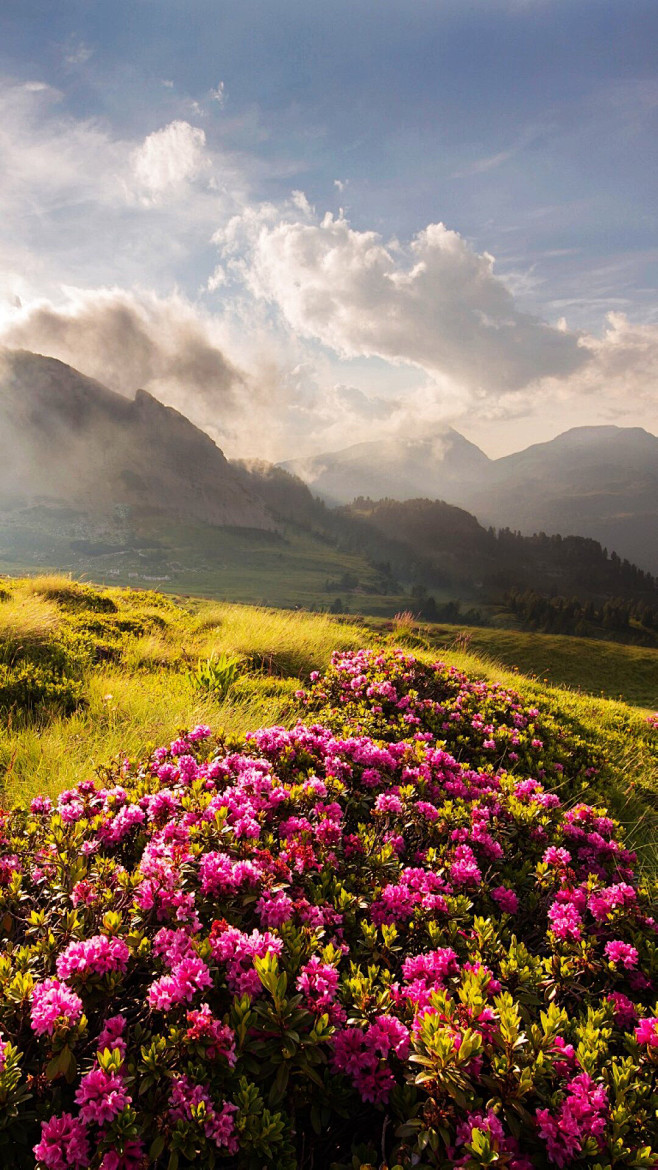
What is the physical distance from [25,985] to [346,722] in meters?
4.89

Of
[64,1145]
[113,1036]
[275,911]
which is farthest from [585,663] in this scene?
[64,1145]

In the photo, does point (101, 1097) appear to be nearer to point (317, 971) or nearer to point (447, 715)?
point (317, 971)

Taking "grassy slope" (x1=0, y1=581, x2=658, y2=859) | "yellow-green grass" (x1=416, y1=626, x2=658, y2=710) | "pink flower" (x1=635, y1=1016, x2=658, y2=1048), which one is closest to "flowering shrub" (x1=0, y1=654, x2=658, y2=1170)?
"pink flower" (x1=635, y1=1016, x2=658, y2=1048)

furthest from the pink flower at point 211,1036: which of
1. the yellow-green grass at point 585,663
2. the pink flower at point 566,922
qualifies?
the yellow-green grass at point 585,663

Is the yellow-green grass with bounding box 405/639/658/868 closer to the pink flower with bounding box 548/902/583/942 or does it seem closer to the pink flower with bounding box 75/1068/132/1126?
the pink flower with bounding box 548/902/583/942

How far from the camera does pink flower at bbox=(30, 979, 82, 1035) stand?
2.10m

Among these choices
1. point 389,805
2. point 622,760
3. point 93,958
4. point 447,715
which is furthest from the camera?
point 622,760

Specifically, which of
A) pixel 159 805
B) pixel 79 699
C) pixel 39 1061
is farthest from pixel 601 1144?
pixel 79 699

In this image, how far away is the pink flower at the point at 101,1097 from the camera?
6.17 ft

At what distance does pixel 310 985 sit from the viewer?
7.74 feet

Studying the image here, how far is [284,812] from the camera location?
395 centimetres

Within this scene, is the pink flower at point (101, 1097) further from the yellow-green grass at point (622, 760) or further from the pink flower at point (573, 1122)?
the yellow-green grass at point (622, 760)

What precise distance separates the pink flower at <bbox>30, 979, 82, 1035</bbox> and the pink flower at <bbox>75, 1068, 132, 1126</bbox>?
242mm

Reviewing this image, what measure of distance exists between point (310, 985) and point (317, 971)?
58mm
